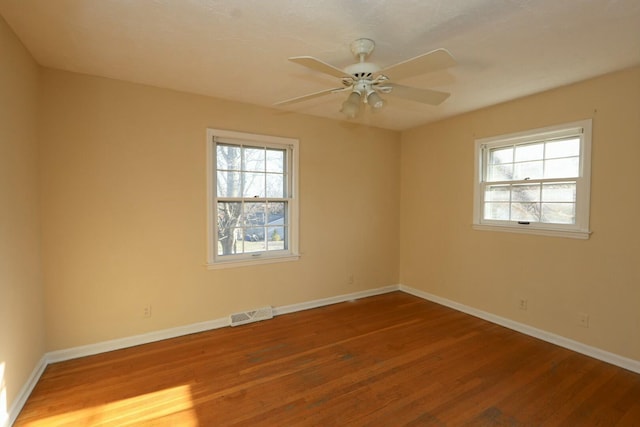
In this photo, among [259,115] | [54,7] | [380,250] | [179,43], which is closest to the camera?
[54,7]

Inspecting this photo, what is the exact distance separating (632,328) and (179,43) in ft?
14.1

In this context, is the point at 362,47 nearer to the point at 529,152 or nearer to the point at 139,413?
the point at 529,152

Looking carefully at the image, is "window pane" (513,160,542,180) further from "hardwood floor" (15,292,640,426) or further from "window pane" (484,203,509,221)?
"hardwood floor" (15,292,640,426)

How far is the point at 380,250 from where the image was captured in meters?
4.66

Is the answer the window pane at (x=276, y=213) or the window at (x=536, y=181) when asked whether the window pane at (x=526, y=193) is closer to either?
the window at (x=536, y=181)

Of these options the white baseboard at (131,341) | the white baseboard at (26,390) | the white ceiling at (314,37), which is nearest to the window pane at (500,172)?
the white ceiling at (314,37)

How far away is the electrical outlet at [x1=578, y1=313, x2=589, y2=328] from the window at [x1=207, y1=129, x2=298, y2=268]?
9.87 feet

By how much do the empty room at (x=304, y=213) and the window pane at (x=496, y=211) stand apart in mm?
41

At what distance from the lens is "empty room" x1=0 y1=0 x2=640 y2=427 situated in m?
1.98

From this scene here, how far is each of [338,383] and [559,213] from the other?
8.91 ft

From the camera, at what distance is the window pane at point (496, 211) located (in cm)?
354

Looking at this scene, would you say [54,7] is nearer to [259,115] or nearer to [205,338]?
[259,115]

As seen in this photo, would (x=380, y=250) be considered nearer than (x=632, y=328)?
No

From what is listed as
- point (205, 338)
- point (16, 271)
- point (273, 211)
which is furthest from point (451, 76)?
point (16, 271)
